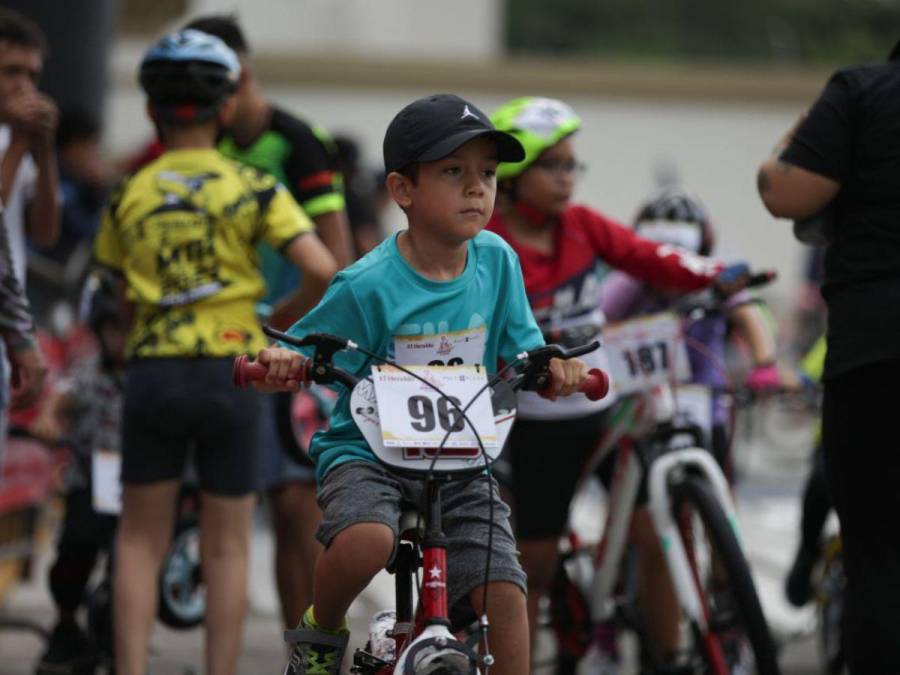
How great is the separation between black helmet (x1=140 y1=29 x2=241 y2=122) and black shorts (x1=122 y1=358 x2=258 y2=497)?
747 millimetres

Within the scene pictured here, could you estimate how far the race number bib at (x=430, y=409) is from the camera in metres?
4.05

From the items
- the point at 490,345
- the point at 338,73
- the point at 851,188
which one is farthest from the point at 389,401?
the point at 338,73

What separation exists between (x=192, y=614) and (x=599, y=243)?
1.80 meters

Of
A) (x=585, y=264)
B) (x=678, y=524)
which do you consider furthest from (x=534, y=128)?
(x=678, y=524)

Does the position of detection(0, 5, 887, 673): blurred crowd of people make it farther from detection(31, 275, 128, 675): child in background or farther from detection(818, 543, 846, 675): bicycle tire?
detection(818, 543, 846, 675): bicycle tire

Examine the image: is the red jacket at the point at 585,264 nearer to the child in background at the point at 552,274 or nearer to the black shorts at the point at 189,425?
the child in background at the point at 552,274

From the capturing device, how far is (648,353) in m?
5.97

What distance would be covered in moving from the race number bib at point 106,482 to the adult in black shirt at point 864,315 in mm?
2439

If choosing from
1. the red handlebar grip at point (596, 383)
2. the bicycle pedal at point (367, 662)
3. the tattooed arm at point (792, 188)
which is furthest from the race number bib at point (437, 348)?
the tattooed arm at point (792, 188)

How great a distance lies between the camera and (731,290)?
583cm

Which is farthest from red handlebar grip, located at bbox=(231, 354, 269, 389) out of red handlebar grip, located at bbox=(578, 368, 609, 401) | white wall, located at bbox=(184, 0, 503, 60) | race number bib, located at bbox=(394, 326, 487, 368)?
white wall, located at bbox=(184, 0, 503, 60)

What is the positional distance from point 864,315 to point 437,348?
1.11m

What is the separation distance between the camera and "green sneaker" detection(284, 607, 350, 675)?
4.24 m

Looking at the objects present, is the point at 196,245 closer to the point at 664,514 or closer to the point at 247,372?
the point at 247,372
